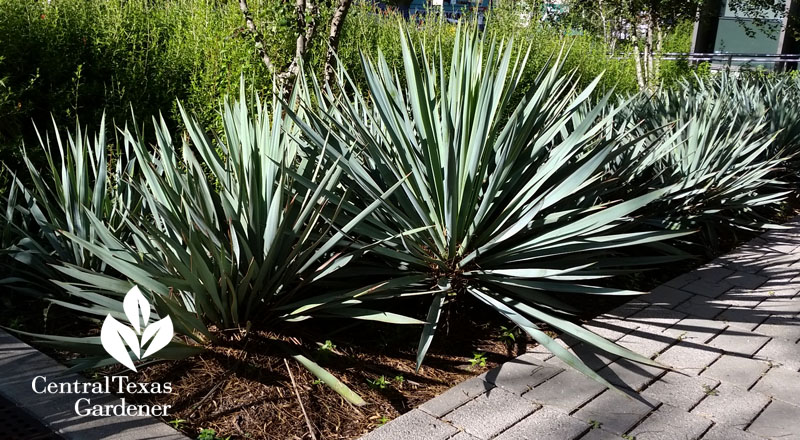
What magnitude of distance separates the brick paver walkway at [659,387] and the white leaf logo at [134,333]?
896 millimetres

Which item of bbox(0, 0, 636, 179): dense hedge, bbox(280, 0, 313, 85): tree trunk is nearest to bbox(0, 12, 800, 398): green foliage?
bbox(0, 0, 636, 179): dense hedge

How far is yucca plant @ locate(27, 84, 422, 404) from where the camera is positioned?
8.82 ft

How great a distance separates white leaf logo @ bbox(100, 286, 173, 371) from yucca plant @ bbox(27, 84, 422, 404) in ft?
0.15

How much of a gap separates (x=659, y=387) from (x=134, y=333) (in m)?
2.17

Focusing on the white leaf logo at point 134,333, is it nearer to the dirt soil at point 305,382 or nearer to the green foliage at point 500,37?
the dirt soil at point 305,382

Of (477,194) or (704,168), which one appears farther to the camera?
(704,168)

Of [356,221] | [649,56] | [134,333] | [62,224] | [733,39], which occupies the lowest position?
[134,333]

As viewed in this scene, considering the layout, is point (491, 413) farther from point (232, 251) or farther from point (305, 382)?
point (232, 251)

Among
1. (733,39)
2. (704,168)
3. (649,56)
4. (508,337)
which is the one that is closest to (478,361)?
(508,337)

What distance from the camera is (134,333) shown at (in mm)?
2771

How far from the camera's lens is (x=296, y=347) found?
3049 millimetres

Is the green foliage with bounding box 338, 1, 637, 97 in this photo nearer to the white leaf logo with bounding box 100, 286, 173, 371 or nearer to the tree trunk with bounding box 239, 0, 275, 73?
the tree trunk with bounding box 239, 0, 275, 73

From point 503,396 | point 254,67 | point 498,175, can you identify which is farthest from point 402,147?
point 254,67

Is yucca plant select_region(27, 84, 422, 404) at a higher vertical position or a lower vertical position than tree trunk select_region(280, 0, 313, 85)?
lower
